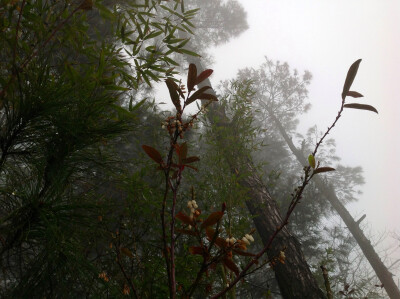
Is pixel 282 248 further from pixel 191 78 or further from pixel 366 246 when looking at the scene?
pixel 366 246

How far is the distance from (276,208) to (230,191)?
5.81 feet

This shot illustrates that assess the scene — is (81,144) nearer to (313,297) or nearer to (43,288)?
(43,288)

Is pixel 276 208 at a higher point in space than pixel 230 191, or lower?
higher

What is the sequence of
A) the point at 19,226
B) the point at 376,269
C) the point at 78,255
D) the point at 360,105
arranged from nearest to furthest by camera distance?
the point at 360,105 < the point at 19,226 < the point at 78,255 < the point at 376,269

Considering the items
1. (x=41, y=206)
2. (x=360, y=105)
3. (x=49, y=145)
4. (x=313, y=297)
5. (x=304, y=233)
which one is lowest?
(x=313, y=297)

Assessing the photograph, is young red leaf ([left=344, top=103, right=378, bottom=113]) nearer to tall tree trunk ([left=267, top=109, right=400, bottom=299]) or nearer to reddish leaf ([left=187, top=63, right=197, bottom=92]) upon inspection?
reddish leaf ([left=187, top=63, right=197, bottom=92])

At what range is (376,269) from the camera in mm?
7203

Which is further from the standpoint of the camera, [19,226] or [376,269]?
[376,269]

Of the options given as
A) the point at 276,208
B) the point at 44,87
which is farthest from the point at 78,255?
the point at 276,208

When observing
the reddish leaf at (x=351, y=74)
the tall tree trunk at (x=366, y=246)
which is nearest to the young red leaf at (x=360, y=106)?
the reddish leaf at (x=351, y=74)

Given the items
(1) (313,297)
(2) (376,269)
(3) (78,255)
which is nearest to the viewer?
(3) (78,255)

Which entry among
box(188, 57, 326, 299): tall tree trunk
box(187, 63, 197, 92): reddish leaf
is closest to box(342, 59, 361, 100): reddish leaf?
box(187, 63, 197, 92): reddish leaf

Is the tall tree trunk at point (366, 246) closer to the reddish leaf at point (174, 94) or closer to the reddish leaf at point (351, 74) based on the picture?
the reddish leaf at point (351, 74)

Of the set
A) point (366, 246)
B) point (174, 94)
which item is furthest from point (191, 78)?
point (366, 246)
